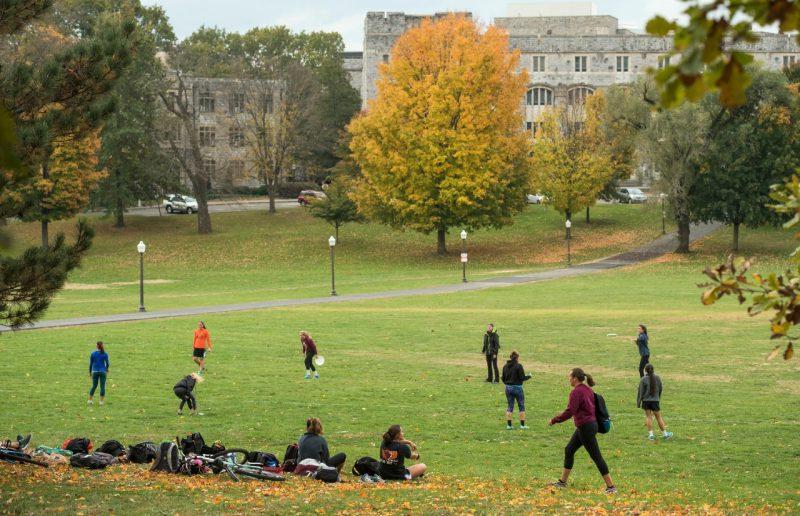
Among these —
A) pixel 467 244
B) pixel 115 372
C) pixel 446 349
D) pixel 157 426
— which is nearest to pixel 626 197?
pixel 467 244

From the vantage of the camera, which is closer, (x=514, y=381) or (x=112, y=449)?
(x=112, y=449)

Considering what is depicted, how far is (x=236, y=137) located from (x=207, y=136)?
4.12 m

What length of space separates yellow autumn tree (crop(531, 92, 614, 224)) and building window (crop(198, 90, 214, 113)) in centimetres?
3183

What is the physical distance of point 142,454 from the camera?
61.7 ft

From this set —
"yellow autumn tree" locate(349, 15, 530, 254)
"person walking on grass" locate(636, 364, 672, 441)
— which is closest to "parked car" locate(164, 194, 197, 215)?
"yellow autumn tree" locate(349, 15, 530, 254)

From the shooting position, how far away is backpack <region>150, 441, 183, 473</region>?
1752 cm

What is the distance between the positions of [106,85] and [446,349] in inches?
750

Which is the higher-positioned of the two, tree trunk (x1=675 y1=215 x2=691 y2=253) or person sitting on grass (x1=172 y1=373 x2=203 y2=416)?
tree trunk (x1=675 y1=215 x2=691 y2=253)

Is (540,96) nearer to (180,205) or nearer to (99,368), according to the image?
(180,205)

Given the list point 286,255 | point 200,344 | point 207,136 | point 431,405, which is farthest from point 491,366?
point 207,136

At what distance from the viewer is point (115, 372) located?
30.9m

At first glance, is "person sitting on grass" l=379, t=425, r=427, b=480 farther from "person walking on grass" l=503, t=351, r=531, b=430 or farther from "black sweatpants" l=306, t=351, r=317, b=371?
"black sweatpants" l=306, t=351, r=317, b=371

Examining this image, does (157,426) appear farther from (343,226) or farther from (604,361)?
(343,226)

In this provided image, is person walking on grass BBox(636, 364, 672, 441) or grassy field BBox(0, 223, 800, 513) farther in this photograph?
person walking on grass BBox(636, 364, 672, 441)
